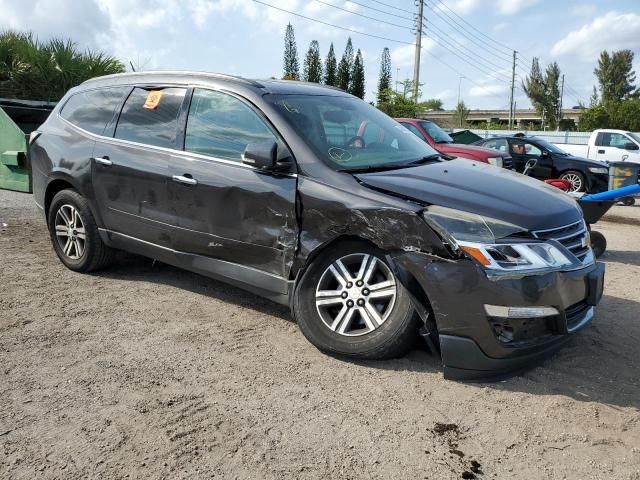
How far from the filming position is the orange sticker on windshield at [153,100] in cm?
467

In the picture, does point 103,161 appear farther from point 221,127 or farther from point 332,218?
point 332,218

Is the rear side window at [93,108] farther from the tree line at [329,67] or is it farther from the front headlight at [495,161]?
the tree line at [329,67]

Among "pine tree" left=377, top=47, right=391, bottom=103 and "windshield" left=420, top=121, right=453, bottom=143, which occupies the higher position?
"pine tree" left=377, top=47, right=391, bottom=103

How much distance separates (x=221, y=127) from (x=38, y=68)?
13737 mm

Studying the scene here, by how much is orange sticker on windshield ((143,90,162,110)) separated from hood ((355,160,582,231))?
1.96m

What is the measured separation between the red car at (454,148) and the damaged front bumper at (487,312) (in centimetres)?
559

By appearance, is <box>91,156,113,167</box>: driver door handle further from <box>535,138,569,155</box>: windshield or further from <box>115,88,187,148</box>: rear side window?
<box>535,138,569,155</box>: windshield

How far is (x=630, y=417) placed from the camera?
307cm

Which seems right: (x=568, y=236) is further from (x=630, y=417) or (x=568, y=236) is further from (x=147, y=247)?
(x=147, y=247)

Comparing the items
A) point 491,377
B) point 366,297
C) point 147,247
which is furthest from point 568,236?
point 147,247

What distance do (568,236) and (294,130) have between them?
1.86m

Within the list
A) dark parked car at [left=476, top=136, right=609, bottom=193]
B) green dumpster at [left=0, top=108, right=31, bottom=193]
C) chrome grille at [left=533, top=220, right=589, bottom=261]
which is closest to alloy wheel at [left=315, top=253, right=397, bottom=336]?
chrome grille at [left=533, top=220, right=589, bottom=261]

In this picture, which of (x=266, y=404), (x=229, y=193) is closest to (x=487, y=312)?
(x=266, y=404)

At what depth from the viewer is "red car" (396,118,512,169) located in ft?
32.6
